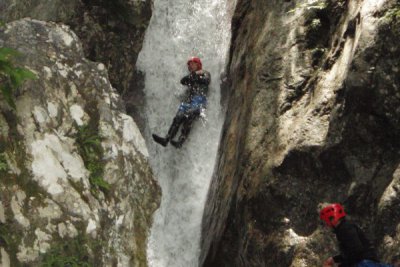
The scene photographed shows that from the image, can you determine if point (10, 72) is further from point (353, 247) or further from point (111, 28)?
point (111, 28)

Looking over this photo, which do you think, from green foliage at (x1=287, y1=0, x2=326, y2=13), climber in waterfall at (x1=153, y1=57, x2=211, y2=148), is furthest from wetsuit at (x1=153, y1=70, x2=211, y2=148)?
green foliage at (x1=287, y1=0, x2=326, y2=13)

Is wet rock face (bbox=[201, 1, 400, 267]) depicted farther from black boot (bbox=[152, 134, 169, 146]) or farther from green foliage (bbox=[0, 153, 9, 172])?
green foliage (bbox=[0, 153, 9, 172])

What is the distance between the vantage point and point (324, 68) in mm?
8758

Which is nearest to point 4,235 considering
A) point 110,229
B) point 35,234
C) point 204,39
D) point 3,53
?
point 35,234

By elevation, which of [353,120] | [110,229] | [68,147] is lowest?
[110,229]

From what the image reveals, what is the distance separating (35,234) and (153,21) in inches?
452

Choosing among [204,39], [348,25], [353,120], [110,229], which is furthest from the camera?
[204,39]

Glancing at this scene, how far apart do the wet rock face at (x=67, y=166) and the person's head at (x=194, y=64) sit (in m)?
6.61

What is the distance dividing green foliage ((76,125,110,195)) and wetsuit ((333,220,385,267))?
318 cm

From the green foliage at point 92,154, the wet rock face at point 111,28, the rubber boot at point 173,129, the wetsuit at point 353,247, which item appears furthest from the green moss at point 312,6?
the wetsuit at point 353,247

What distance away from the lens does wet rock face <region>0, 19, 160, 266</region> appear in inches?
216

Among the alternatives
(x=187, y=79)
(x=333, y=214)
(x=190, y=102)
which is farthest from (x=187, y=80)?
(x=333, y=214)

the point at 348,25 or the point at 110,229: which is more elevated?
the point at 348,25

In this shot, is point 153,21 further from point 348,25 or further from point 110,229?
point 110,229
